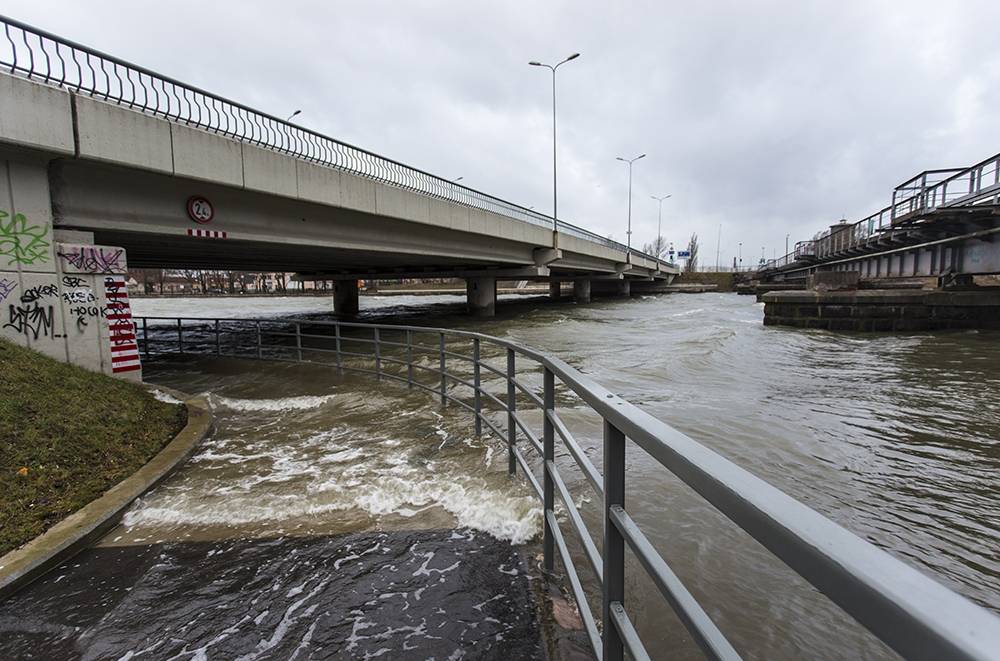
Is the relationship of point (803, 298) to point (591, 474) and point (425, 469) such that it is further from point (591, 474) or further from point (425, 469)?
point (591, 474)

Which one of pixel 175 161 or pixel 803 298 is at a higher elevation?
pixel 175 161

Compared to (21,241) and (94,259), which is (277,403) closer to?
(94,259)

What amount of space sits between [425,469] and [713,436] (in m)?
3.71

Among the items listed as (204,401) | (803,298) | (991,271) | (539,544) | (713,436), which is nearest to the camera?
(539,544)

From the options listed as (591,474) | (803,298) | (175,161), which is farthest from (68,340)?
(803,298)

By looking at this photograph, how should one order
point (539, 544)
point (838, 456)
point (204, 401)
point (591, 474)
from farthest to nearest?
point (204, 401) → point (838, 456) → point (539, 544) → point (591, 474)

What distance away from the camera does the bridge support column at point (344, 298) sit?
3253cm

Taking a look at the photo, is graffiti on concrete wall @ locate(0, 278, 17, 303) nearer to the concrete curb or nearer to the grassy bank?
the grassy bank

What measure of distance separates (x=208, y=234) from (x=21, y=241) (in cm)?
378

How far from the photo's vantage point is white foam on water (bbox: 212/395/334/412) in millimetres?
7332

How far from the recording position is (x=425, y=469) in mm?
4750

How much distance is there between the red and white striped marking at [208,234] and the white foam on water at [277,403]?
4.08 metres

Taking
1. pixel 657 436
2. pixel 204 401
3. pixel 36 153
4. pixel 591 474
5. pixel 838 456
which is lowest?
pixel 838 456

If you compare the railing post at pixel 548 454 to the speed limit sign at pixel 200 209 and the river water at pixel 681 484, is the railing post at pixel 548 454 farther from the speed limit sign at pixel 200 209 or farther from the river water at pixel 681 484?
the speed limit sign at pixel 200 209
